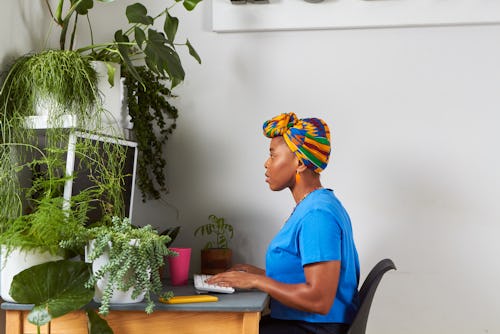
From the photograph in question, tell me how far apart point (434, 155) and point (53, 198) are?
1671mm

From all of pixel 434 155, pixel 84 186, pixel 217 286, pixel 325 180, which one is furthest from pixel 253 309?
pixel 434 155

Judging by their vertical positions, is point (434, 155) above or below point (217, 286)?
above

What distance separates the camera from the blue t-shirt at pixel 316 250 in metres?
2.32

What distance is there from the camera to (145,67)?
2973mm

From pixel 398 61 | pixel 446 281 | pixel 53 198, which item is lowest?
pixel 446 281

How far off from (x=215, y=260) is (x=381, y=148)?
2.89 ft

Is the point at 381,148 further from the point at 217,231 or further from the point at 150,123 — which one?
the point at 150,123

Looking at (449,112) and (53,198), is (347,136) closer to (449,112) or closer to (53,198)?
(449,112)

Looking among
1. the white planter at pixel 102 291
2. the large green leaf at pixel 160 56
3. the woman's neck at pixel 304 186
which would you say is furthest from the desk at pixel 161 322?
the large green leaf at pixel 160 56

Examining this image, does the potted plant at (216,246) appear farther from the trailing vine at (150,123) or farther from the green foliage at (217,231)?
the trailing vine at (150,123)

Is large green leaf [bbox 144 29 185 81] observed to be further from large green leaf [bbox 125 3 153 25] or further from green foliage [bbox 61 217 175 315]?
green foliage [bbox 61 217 175 315]

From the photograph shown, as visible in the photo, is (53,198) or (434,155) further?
(434,155)

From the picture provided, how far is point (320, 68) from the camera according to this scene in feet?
10.5

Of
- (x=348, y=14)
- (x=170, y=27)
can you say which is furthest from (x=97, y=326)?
(x=348, y=14)
